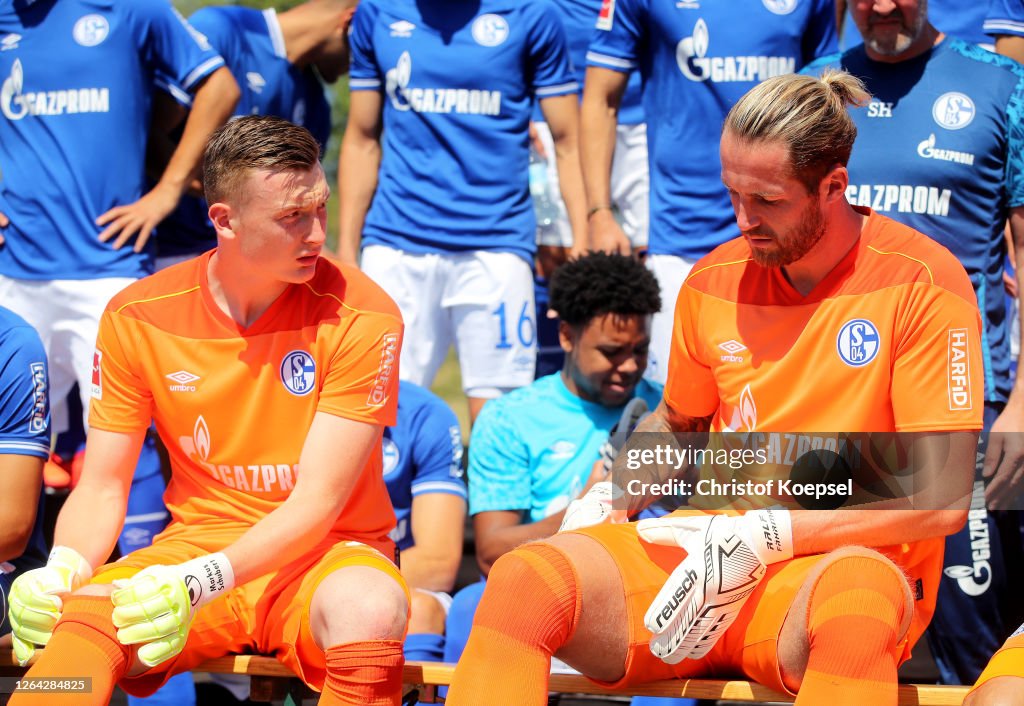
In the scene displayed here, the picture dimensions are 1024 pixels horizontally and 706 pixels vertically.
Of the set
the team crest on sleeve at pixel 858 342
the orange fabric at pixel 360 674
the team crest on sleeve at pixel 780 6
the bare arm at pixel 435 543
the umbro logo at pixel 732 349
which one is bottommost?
the bare arm at pixel 435 543

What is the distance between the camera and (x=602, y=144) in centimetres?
461

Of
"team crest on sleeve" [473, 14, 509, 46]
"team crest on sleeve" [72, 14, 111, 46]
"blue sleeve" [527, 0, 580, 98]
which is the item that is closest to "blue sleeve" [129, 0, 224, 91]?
"team crest on sleeve" [72, 14, 111, 46]

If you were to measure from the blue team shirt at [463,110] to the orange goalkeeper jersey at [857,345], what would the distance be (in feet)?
5.96

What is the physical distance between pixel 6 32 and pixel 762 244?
124 inches

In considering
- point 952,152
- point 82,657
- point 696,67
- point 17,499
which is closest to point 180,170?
point 17,499

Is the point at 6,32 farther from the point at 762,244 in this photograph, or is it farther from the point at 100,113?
the point at 762,244

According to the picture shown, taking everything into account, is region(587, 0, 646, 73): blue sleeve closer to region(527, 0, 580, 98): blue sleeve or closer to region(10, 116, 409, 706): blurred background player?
region(527, 0, 580, 98): blue sleeve

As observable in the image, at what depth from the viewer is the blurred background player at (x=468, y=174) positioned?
4715 mm

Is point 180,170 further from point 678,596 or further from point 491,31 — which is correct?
point 678,596

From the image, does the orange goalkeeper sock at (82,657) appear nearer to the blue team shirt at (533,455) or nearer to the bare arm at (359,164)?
the blue team shirt at (533,455)

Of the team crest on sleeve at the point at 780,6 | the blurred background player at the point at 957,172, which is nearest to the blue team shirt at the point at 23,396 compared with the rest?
the blurred background player at the point at 957,172

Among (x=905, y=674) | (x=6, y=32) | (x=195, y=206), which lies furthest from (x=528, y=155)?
(x=905, y=674)

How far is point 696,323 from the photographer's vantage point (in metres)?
3.04

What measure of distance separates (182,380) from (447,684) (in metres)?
0.95
